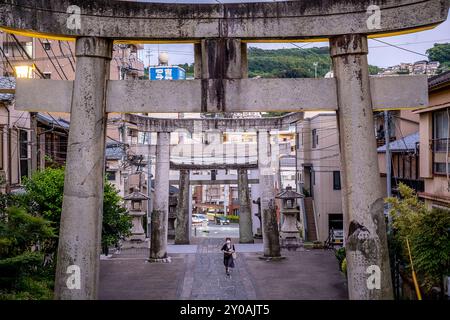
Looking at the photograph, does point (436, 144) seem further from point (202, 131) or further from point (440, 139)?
point (202, 131)

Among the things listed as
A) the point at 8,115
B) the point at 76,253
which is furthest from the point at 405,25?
the point at 8,115

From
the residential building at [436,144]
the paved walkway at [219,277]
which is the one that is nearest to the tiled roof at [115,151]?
the paved walkway at [219,277]

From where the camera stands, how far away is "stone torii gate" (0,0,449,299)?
417 inches

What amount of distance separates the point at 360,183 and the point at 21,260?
7540mm

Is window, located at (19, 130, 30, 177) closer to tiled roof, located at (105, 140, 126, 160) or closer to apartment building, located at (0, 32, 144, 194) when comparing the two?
apartment building, located at (0, 32, 144, 194)

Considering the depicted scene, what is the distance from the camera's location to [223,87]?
10.9 m

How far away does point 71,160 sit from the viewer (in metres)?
10.7

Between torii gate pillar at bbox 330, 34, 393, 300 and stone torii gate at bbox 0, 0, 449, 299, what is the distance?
20 millimetres

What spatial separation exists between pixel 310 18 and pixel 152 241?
51.4 feet

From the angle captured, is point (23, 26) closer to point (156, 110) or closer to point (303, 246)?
point (156, 110)

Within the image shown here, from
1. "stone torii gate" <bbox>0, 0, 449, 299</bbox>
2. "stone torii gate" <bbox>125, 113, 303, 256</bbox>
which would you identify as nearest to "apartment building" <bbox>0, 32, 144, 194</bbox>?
"stone torii gate" <bbox>125, 113, 303, 256</bbox>

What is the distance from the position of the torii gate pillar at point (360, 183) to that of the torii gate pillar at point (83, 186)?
506 centimetres

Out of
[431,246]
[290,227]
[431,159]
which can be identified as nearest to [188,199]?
[290,227]

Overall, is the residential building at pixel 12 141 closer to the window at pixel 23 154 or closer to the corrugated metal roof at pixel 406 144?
the window at pixel 23 154
